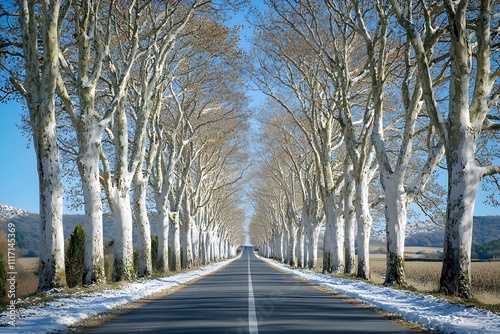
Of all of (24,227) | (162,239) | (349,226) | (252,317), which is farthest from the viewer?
(24,227)

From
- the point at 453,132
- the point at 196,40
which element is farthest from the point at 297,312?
the point at 196,40

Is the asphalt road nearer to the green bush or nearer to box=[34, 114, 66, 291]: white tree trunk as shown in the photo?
box=[34, 114, 66, 291]: white tree trunk

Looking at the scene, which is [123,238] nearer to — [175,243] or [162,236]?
[162,236]

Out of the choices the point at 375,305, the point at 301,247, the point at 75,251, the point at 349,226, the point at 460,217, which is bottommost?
the point at 301,247

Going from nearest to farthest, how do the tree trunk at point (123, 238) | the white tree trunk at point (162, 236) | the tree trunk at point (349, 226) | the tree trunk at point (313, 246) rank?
the tree trunk at point (123, 238) < the tree trunk at point (349, 226) < the white tree trunk at point (162, 236) < the tree trunk at point (313, 246)

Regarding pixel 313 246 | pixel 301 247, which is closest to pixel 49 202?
Answer: pixel 313 246

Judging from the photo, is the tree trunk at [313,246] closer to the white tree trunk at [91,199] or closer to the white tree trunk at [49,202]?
the white tree trunk at [91,199]

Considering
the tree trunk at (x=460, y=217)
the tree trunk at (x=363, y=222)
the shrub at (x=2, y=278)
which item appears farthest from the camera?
the tree trunk at (x=363, y=222)

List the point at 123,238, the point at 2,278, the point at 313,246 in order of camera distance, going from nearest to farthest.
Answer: the point at 2,278
the point at 123,238
the point at 313,246

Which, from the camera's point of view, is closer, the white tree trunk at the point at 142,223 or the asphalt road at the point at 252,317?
the asphalt road at the point at 252,317

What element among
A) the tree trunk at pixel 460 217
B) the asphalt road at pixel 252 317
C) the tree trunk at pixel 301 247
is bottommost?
the tree trunk at pixel 301 247

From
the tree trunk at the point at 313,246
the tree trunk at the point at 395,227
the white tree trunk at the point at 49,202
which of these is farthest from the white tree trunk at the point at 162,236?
the white tree trunk at the point at 49,202

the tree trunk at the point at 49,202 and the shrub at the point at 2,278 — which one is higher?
the tree trunk at the point at 49,202

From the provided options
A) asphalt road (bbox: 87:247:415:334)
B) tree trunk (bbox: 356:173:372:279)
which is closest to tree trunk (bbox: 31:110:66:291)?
asphalt road (bbox: 87:247:415:334)
